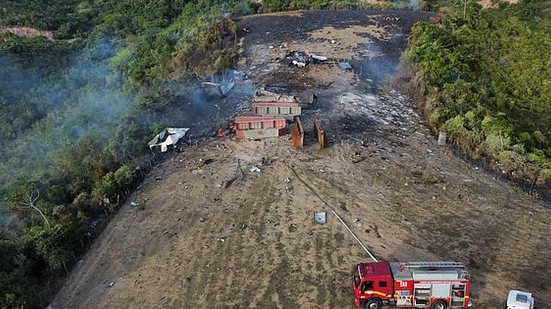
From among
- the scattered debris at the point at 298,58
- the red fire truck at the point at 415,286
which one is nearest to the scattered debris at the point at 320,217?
the red fire truck at the point at 415,286

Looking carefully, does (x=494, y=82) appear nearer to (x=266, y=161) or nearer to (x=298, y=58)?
(x=298, y=58)

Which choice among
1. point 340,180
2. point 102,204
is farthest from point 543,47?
point 102,204

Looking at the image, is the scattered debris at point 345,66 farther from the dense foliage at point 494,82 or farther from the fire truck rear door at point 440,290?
the fire truck rear door at point 440,290

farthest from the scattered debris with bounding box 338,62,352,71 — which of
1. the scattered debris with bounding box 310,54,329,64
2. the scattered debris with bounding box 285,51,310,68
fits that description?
the scattered debris with bounding box 285,51,310,68

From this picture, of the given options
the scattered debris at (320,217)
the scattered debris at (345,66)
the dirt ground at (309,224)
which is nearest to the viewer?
the dirt ground at (309,224)

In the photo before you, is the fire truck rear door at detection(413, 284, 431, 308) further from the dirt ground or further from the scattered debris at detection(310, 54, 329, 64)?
the scattered debris at detection(310, 54, 329, 64)

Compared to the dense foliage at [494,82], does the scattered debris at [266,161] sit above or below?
below

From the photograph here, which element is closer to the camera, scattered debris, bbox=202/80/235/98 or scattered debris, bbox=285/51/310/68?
scattered debris, bbox=202/80/235/98
